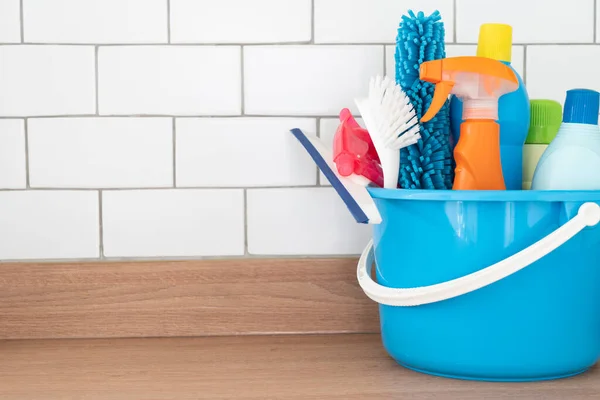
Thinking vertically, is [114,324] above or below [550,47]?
below

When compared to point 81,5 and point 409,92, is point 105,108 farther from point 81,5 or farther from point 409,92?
point 409,92

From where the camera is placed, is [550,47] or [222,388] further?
[550,47]

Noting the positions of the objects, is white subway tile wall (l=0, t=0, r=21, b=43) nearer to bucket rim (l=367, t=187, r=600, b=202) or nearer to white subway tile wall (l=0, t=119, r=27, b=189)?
white subway tile wall (l=0, t=119, r=27, b=189)

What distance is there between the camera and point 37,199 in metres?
0.85

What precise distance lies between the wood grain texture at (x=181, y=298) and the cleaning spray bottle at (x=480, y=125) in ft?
0.78

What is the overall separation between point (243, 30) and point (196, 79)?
0.08 metres

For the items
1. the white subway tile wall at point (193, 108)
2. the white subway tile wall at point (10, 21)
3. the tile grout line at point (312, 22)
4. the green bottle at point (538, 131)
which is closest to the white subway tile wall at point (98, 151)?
the white subway tile wall at point (193, 108)

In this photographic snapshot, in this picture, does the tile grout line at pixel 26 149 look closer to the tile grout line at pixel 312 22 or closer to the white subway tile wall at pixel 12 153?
the white subway tile wall at pixel 12 153

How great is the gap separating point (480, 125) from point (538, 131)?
0.13 metres

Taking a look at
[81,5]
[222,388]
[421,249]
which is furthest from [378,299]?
[81,5]

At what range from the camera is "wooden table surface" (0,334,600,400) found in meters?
0.63

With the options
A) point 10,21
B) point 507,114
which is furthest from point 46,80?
point 507,114

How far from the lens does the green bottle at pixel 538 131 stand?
75 cm

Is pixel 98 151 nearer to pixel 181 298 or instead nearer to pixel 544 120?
pixel 181 298
